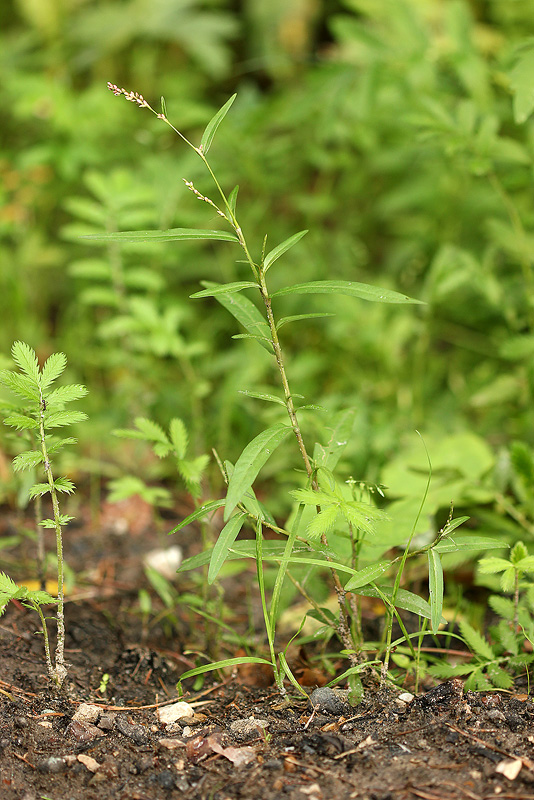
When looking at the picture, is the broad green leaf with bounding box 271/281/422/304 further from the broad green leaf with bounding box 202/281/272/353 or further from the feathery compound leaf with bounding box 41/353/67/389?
the feathery compound leaf with bounding box 41/353/67/389

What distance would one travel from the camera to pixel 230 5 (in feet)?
13.9

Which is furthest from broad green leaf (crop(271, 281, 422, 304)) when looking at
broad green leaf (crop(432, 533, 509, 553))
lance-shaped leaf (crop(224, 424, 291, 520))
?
broad green leaf (crop(432, 533, 509, 553))

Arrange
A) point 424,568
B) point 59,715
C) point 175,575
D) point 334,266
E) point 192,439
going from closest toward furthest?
point 59,715 → point 424,568 → point 175,575 → point 192,439 → point 334,266

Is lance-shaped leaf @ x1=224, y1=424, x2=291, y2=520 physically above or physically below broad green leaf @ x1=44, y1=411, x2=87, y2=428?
above

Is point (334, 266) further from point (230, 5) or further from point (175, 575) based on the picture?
point (230, 5)

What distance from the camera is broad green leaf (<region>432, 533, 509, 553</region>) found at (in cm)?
150

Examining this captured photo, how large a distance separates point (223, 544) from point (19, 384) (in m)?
0.53

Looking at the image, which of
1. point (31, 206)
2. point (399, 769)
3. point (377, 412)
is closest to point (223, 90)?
point (31, 206)

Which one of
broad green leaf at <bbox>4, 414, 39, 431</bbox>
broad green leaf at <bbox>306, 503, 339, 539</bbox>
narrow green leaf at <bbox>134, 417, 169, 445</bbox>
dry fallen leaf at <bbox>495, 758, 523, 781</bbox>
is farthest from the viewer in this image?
narrow green leaf at <bbox>134, 417, 169, 445</bbox>

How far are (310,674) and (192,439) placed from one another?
1108 mm

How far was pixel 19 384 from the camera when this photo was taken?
1.48 m

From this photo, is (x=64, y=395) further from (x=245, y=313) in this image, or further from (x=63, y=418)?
(x=245, y=313)

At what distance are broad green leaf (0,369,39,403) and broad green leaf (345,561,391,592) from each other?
753 millimetres

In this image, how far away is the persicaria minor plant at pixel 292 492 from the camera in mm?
1322
